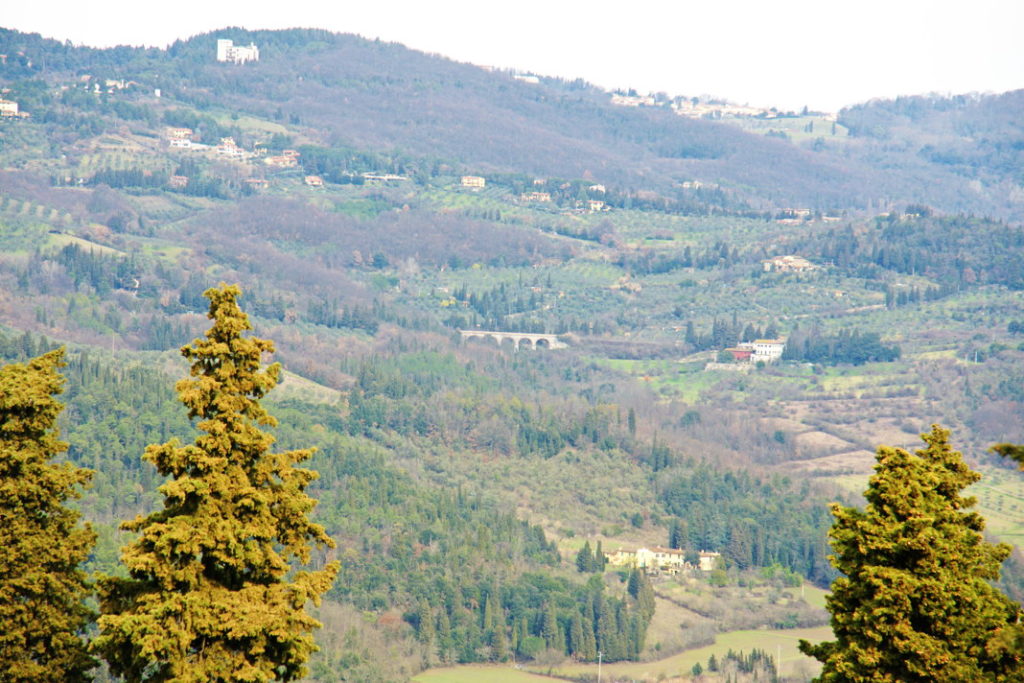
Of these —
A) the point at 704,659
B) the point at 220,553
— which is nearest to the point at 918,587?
Result: the point at 220,553

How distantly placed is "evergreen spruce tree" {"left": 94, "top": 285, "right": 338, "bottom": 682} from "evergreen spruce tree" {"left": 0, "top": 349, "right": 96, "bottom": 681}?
2.44m

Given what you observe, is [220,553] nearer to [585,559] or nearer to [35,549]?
[35,549]

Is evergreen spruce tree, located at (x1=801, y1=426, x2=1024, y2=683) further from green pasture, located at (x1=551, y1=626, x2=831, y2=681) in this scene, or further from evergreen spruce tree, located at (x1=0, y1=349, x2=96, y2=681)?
green pasture, located at (x1=551, y1=626, x2=831, y2=681)

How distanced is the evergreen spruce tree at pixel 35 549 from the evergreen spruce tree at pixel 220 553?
2439 mm

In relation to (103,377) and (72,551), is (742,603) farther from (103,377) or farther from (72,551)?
(72,551)

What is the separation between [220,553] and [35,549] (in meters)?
4.48

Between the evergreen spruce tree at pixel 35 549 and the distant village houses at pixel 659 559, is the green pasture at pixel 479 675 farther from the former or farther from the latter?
the evergreen spruce tree at pixel 35 549

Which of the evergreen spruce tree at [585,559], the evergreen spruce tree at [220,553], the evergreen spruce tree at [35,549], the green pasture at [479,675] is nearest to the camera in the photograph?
the evergreen spruce tree at [220,553]

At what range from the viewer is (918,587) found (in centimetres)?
2712

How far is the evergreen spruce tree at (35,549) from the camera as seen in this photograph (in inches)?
1153

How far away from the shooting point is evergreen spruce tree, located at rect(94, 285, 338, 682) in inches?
1061

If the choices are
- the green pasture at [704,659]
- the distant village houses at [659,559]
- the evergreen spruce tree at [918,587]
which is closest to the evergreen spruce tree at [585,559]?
the distant village houses at [659,559]

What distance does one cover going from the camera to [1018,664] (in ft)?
88.2

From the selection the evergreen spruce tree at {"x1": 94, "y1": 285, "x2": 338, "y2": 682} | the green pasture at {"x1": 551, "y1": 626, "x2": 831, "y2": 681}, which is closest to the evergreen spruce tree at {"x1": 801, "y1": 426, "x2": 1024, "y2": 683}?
the evergreen spruce tree at {"x1": 94, "y1": 285, "x2": 338, "y2": 682}
